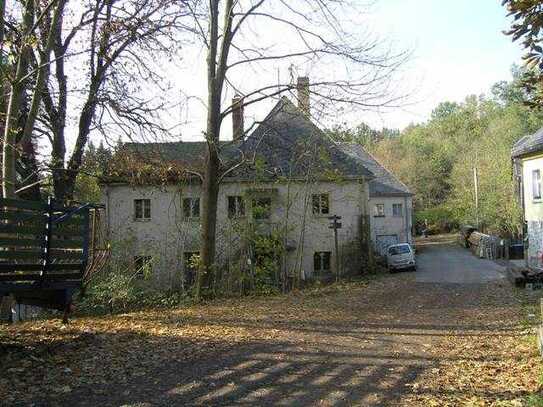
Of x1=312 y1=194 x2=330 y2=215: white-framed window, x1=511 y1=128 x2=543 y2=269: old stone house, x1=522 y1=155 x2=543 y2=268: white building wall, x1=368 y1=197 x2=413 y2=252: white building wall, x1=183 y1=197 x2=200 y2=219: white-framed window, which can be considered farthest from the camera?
x1=368 y1=197 x2=413 y2=252: white building wall

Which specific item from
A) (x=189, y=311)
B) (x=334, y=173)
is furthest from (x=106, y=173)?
(x=334, y=173)

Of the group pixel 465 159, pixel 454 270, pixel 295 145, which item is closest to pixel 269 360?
pixel 295 145

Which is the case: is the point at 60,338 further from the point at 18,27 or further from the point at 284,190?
the point at 284,190

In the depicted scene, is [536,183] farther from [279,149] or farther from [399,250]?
[399,250]

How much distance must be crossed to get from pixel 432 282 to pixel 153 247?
13.1 m

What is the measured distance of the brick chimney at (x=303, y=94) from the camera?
55.4 feet

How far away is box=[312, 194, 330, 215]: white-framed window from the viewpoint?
3073 cm

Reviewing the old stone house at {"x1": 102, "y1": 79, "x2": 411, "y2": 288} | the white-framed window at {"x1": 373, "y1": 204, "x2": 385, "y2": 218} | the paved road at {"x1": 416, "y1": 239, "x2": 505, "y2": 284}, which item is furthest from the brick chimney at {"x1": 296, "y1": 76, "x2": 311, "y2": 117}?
the white-framed window at {"x1": 373, "y1": 204, "x2": 385, "y2": 218}

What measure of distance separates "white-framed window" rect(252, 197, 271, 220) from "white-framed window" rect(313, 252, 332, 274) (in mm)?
4570

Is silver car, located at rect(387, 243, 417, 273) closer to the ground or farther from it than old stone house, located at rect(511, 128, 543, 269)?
closer to the ground

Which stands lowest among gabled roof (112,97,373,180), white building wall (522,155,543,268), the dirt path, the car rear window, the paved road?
the paved road

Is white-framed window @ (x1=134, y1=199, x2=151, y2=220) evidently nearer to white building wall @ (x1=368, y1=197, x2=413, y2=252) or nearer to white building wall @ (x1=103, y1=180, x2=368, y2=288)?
white building wall @ (x1=103, y1=180, x2=368, y2=288)

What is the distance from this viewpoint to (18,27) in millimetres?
10922

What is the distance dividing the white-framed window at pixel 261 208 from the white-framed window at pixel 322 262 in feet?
15.0
